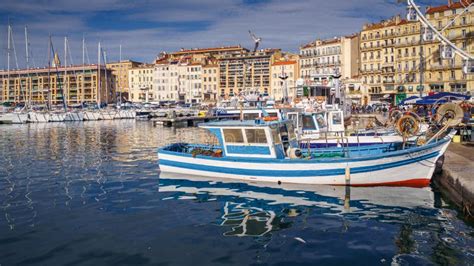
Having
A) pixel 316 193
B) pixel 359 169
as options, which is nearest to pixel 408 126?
pixel 359 169

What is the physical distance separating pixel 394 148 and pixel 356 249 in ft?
33.1

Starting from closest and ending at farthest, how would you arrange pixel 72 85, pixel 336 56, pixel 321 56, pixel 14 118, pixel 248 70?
pixel 14 118, pixel 336 56, pixel 321 56, pixel 248 70, pixel 72 85

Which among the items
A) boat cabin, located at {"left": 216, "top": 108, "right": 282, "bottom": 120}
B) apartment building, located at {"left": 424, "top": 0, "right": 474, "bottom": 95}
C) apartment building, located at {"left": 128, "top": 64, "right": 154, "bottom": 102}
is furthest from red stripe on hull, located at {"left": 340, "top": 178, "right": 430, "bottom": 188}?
apartment building, located at {"left": 128, "top": 64, "right": 154, "bottom": 102}

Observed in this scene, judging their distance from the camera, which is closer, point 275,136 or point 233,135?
point 275,136

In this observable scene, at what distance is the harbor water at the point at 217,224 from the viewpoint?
9930 millimetres

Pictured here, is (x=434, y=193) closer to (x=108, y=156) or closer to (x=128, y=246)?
(x=128, y=246)

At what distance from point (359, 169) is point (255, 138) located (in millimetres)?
4104

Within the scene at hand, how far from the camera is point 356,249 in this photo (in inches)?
405

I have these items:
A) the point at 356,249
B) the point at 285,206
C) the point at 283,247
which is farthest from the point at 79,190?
the point at 356,249

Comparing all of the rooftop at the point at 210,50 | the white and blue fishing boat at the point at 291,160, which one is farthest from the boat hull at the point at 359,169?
the rooftop at the point at 210,50

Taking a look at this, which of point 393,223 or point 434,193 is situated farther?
point 434,193

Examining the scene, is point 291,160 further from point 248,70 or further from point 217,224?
point 248,70

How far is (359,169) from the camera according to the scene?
16.3 metres

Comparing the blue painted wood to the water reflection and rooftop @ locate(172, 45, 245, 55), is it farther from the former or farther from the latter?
rooftop @ locate(172, 45, 245, 55)
